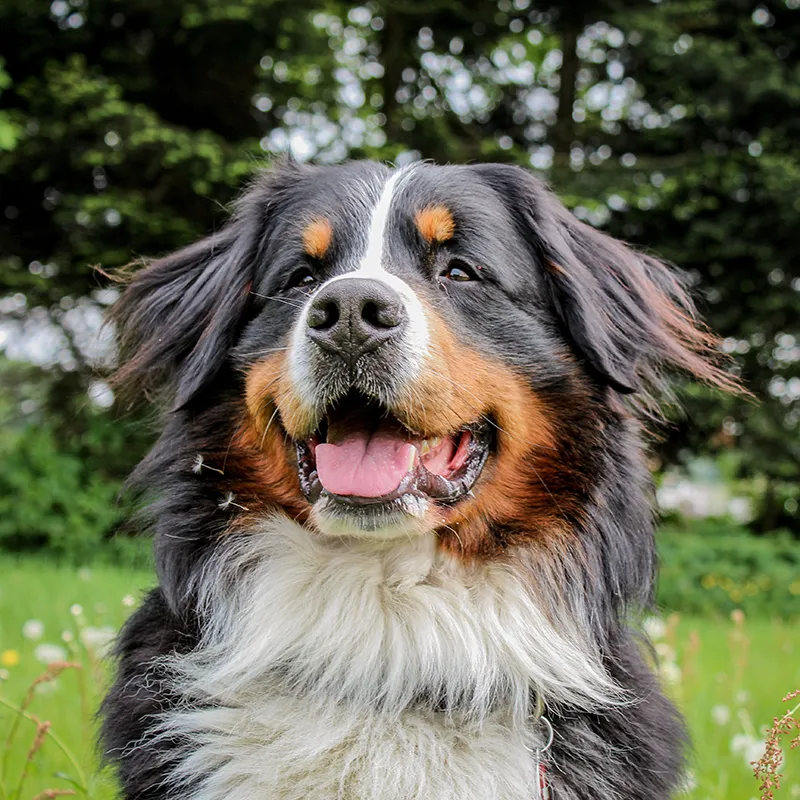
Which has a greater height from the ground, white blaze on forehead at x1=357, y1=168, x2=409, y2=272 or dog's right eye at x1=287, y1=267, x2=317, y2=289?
white blaze on forehead at x1=357, y1=168, x2=409, y2=272

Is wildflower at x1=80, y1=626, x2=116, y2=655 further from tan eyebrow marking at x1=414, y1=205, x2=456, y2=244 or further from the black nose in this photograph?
tan eyebrow marking at x1=414, y1=205, x2=456, y2=244

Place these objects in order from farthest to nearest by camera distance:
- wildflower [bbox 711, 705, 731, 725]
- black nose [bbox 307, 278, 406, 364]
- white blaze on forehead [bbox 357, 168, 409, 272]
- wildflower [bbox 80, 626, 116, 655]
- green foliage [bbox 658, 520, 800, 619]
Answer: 1. green foliage [bbox 658, 520, 800, 619]
2. wildflower [bbox 711, 705, 731, 725]
3. wildflower [bbox 80, 626, 116, 655]
4. white blaze on forehead [bbox 357, 168, 409, 272]
5. black nose [bbox 307, 278, 406, 364]

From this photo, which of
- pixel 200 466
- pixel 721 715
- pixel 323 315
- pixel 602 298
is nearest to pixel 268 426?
pixel 200 466

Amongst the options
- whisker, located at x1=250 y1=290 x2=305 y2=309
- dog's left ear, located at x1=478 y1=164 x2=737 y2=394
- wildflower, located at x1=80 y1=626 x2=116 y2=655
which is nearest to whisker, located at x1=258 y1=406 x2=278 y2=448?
whisker, located at x1=250 y1=290 x2=305 y2=309

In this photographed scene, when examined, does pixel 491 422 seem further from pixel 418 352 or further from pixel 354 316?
pixel 354 316

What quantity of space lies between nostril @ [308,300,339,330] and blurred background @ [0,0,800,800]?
7414mm

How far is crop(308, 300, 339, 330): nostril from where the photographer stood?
7.56 ft

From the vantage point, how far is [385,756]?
7.53 feet

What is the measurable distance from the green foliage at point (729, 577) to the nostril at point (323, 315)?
8.14m

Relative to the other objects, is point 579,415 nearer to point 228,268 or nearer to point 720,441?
point 228,268

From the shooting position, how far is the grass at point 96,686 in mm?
3219

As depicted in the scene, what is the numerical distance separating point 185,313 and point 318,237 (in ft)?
1.87

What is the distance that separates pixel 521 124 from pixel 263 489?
457 inches

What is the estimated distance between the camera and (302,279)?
2.85 meters
